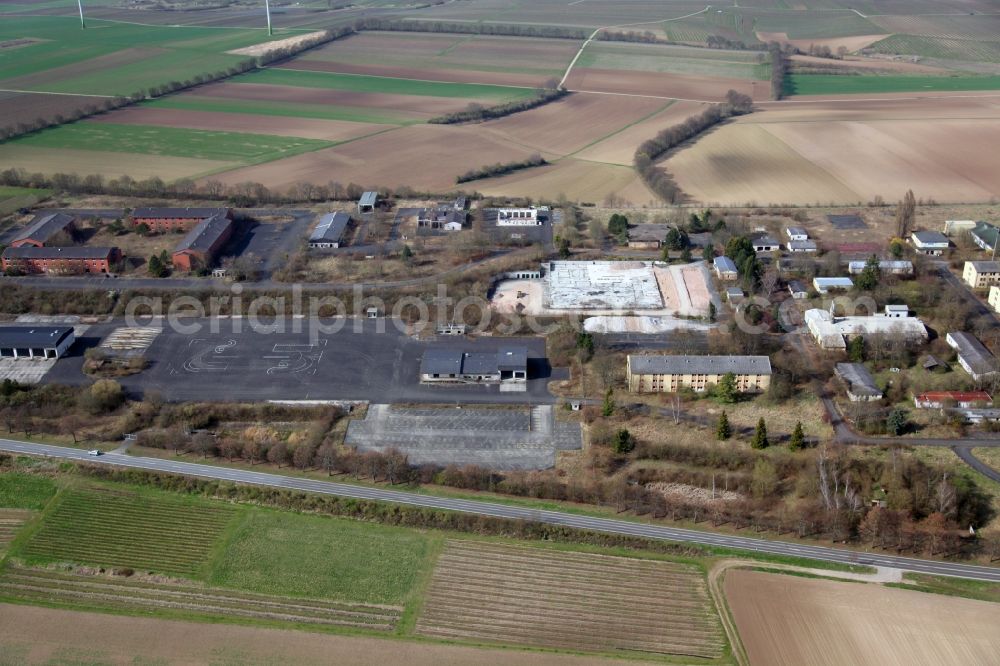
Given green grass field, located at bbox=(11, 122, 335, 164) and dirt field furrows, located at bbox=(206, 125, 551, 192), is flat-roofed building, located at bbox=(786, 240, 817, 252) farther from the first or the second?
green grass field, located at bbox=(11, 122, 335, 164)

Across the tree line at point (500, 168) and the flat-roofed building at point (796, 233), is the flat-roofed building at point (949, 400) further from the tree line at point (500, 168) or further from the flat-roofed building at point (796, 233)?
the tree line at point (500, 168)

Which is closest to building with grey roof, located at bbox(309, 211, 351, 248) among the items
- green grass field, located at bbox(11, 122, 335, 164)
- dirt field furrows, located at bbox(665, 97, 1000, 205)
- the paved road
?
green grass field, located at bbox(11, 122, 335, 164)

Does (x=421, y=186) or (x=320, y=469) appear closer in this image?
(x=320, y=469)

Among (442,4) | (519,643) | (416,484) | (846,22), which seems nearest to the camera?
(519,643)

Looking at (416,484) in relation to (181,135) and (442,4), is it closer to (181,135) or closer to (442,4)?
(181,135)

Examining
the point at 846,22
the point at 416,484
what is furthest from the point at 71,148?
the point at 846,22
